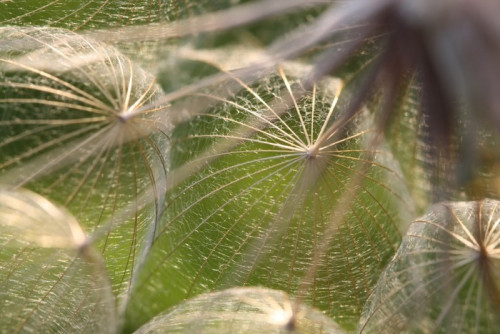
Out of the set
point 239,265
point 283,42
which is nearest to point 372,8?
point 283,42

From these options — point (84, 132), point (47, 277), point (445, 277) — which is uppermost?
point (84, 132)

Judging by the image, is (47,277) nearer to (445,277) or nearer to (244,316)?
(244,316)

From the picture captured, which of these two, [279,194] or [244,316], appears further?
[279,194]

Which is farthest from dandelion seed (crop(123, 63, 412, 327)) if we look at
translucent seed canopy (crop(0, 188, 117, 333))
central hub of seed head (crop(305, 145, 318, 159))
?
translucent seed canopy (crop(0, 188, 117, 333))

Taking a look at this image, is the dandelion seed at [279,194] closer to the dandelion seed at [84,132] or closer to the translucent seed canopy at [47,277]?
the dandelion seed at [84,132]

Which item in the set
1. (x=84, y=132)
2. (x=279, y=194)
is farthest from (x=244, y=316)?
(x=84, y=132)

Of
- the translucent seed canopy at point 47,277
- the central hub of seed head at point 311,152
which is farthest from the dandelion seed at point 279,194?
the translucent seed canopy at point 47,277

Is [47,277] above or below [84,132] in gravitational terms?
below

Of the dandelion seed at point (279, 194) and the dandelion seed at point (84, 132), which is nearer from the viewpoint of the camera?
the dandelion seed at point (84, 132)

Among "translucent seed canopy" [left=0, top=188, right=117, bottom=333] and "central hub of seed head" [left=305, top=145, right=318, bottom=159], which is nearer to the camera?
"translucent seed canopy" [left=0, top=188, right=117, bottom=333]

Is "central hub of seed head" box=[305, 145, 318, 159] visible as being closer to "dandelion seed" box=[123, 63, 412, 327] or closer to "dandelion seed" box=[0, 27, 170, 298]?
"dandelion seed" box=[123, 63, 412, 327]

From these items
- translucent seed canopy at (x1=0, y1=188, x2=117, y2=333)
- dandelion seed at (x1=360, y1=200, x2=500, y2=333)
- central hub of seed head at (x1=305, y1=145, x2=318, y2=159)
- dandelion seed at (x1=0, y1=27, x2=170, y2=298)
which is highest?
dandelion seed at (x1=0, y1=27, x2=170, y2=298)
